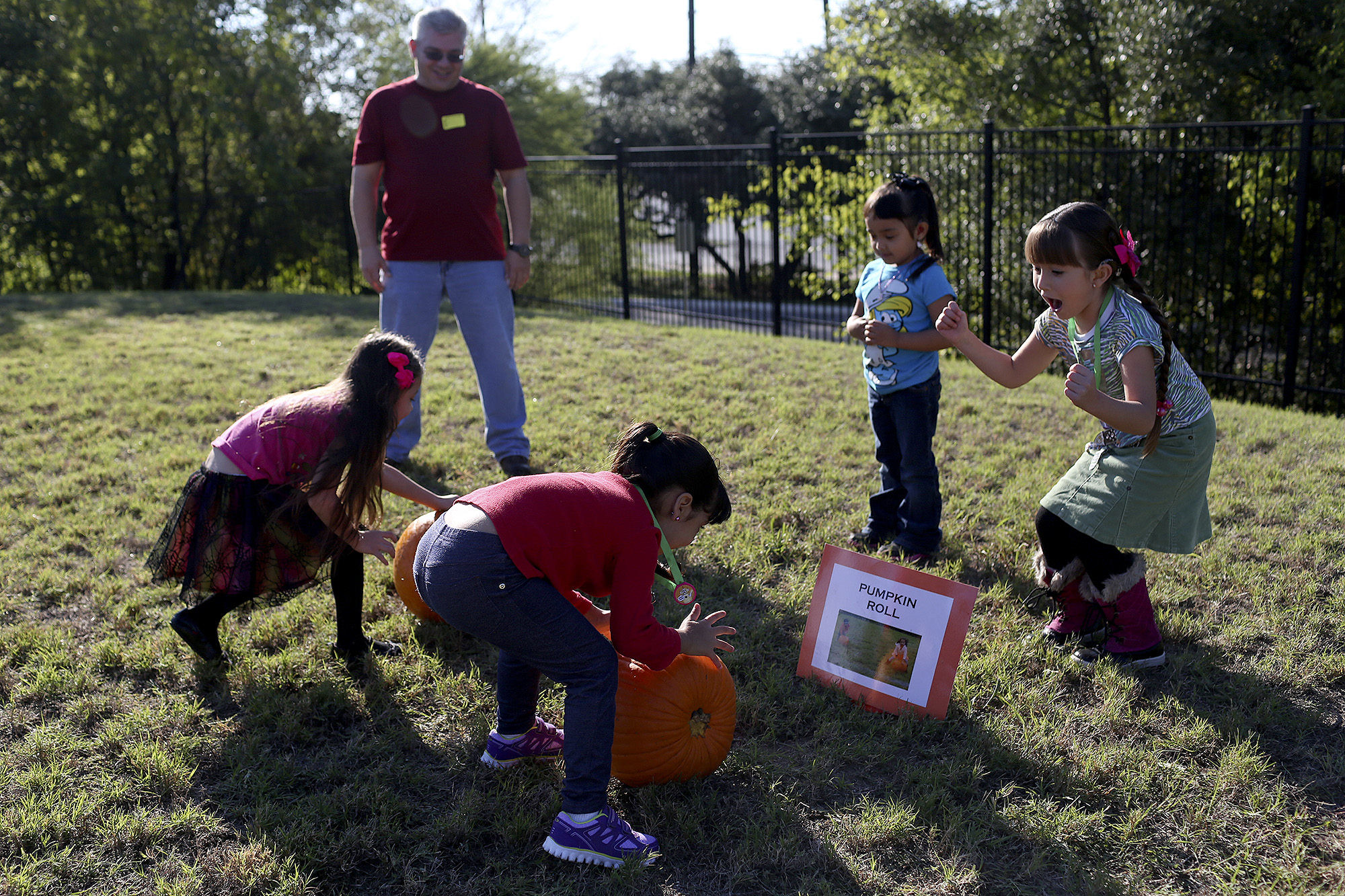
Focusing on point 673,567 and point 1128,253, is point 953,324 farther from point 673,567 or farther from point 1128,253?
point 673,567

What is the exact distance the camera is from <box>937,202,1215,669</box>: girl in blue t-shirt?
2943mm

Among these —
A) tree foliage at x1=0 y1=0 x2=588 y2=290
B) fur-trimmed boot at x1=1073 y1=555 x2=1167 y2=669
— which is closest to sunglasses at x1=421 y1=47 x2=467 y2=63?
fur-trimmed boot at x1=1073 y1=555 x2=1167 y2=669

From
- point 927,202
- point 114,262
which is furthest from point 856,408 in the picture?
point 114,262

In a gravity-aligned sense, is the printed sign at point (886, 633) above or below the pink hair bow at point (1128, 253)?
below

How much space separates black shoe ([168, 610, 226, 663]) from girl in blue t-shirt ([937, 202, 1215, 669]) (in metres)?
2.63

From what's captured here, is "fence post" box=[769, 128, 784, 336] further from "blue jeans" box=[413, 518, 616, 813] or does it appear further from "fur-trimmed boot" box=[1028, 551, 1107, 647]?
"blue jeans" box=[413, 518, 616, 813]

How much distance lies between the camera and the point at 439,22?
473 centimetres

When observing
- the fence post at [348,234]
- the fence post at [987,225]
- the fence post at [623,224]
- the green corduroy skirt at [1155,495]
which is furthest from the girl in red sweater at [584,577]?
the fence post at [348,234]

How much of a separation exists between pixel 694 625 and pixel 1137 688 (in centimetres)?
159

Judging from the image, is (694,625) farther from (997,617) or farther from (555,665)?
(997,617)

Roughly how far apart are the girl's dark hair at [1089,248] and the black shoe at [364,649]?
98.5 inches

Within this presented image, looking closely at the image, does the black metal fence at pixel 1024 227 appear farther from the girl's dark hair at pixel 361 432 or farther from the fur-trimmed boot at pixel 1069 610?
the girl's dark hair at pixel 361 432

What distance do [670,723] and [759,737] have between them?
1.54ft

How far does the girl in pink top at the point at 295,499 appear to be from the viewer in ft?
9.94
